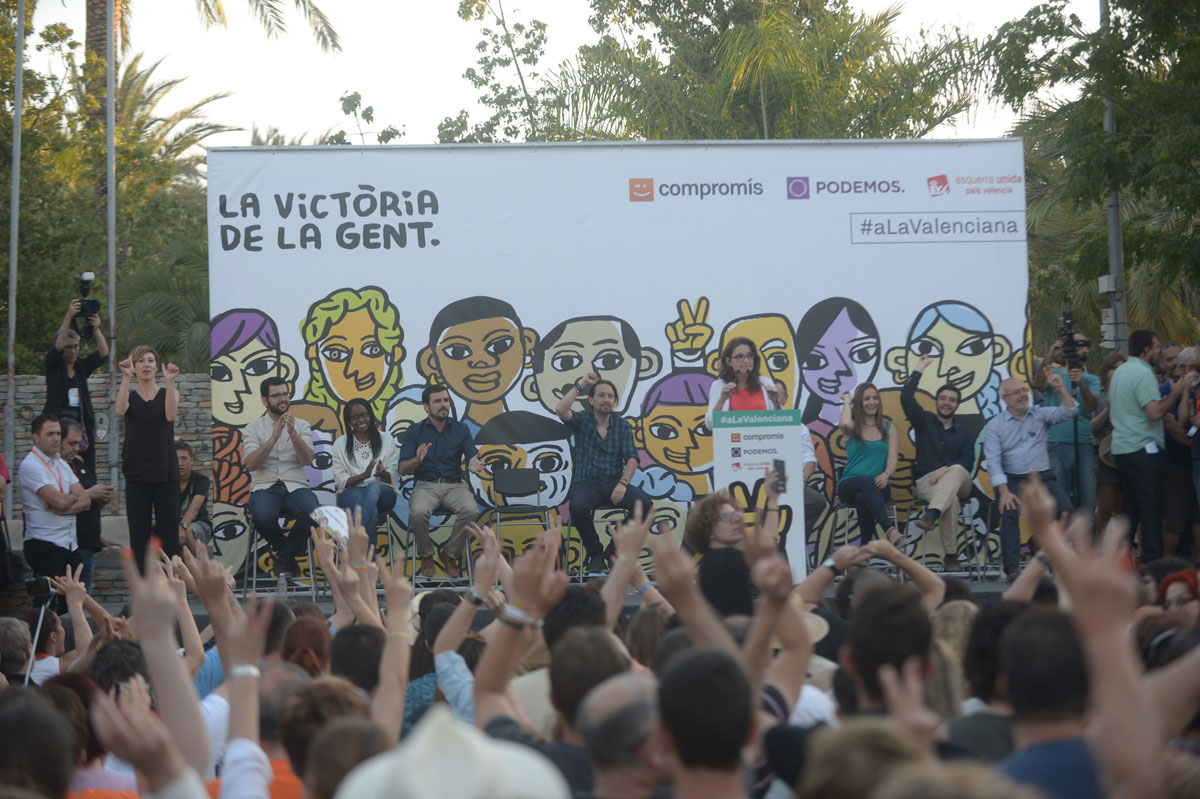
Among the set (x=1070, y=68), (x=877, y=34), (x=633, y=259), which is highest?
(x=877, y=34)

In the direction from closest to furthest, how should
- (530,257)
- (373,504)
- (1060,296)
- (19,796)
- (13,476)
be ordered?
(19,796)
(373,504)
(530,257)
(13,476)
(1060,296)

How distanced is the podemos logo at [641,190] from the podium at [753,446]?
2.54 m

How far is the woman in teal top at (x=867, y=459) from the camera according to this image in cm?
909

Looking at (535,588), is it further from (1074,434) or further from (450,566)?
(1074,434)

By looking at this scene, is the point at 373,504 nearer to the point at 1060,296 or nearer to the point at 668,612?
the point at 668,612

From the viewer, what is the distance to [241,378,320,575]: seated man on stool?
355 inches

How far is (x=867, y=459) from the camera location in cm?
930

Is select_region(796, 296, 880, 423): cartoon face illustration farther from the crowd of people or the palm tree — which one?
the palm tree

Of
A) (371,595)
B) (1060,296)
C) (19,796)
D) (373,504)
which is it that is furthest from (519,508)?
(1060,296)

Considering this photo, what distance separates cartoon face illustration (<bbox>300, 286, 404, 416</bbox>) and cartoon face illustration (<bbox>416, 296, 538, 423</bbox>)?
1.04ft

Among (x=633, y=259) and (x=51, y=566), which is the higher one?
(x=633, y=259)

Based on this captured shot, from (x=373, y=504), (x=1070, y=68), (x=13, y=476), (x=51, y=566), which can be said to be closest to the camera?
(x=51, y=566)

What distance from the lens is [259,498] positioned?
899 cm

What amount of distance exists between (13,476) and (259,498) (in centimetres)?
504
